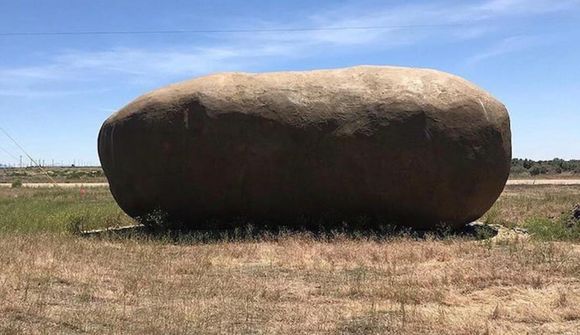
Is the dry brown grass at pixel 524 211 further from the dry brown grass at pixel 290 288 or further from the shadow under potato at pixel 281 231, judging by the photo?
the dry brown grass at pixel 290 288

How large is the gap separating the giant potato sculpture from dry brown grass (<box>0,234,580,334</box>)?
73.1 inches

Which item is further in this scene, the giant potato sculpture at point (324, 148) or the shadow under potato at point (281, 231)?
the giant potato sculpture at point (324, 148)

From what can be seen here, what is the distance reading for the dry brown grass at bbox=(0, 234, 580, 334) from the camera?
6457 millimetres

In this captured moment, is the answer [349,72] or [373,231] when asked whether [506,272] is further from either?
[349,72]

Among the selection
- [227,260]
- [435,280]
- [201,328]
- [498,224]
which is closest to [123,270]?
[227,260]

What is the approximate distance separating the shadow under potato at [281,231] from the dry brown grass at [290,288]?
96 cm

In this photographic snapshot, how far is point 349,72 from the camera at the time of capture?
14656mm

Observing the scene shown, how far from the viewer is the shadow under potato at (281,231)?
13164mm

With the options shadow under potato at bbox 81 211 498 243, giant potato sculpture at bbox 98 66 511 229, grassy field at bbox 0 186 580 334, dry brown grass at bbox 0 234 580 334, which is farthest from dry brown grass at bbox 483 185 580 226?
dry brown grass at bbox 0 234 580 334

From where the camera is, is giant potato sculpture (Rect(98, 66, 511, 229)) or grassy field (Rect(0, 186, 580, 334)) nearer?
grassy field (Rect(0, 186, 580, 334))

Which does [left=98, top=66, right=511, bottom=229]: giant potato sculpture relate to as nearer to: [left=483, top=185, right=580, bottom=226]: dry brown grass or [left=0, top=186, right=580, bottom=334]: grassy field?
[left=0, top=186, right=580, bottom=334]: grassy field

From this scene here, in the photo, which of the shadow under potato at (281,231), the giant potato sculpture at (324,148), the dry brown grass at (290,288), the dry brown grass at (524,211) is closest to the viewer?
the dry brown grass at (290,288)

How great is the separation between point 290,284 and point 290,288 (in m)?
0.27

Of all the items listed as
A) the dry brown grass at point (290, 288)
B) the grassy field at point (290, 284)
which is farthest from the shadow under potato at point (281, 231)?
the dry brown grass at point (290, 288)
